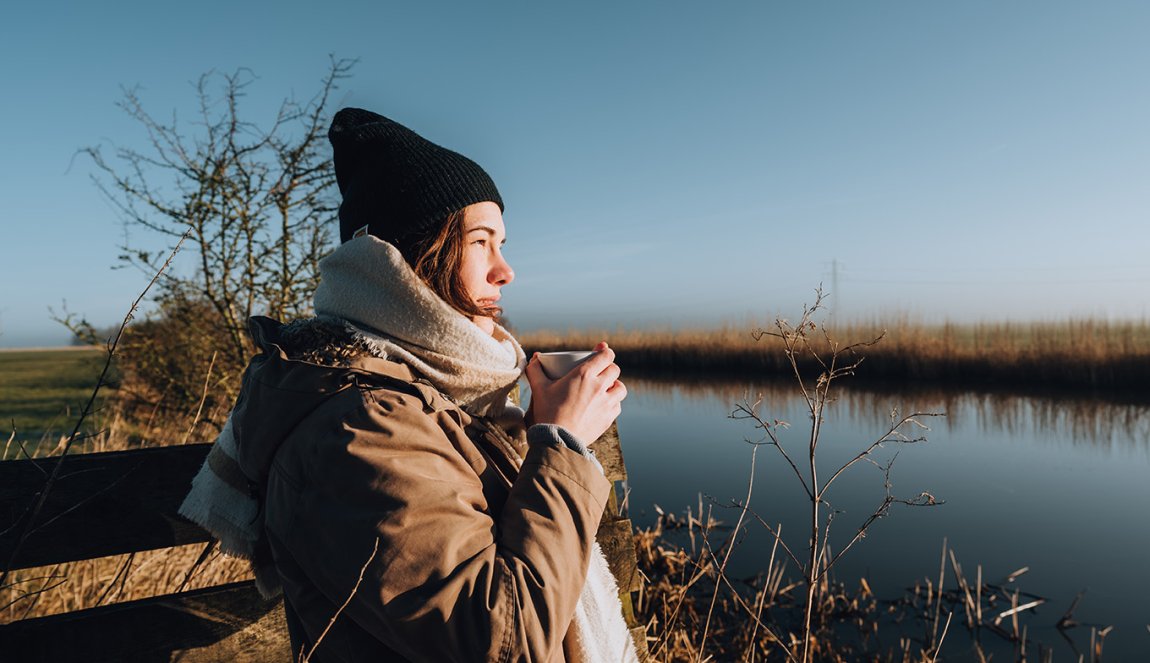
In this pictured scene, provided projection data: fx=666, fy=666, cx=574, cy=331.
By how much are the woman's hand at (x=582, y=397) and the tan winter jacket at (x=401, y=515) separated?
0.33 feet

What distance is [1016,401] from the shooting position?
11.3m

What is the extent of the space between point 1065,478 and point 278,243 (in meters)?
8.13

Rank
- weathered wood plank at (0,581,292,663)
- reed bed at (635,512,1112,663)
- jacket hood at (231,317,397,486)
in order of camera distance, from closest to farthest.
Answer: jacket hood at (231,317,397,486)
weathered wood plank at (0,581,292,663)
reed bed at (635,512,1112,663)

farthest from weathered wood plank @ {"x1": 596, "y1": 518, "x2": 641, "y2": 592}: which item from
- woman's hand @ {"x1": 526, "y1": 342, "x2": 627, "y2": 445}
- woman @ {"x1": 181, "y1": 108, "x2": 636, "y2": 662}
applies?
woman's hand @ {"x1": 526, "y1": 342, "x2": 627, "y2": 445}

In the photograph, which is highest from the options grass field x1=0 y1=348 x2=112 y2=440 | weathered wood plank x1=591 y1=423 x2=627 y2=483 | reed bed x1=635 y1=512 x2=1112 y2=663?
weathered wood plank x1=591 y1=423 x2=627 y2=483

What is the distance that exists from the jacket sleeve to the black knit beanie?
43 centimetres

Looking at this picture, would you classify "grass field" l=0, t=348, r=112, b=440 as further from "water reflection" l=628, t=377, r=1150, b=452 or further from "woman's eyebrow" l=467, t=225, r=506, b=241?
"water reflection" l=628, t=377, r=1150, b=452

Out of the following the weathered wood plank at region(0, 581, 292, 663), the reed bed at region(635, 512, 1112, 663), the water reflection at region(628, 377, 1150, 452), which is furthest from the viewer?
the water reflection at region(628, 377, 1150, 452)

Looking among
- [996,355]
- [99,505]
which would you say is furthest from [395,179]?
[996,355]

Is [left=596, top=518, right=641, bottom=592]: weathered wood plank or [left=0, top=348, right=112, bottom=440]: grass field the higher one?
[left=596, top=518, right=641, bottom=592]: weathered wood plank

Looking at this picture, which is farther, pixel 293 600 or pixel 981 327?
pixel 981 327

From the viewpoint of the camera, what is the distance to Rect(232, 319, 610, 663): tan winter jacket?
0.94 m

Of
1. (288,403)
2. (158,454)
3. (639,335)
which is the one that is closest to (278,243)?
(158,454)

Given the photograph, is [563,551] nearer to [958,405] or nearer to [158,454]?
[158,454]
